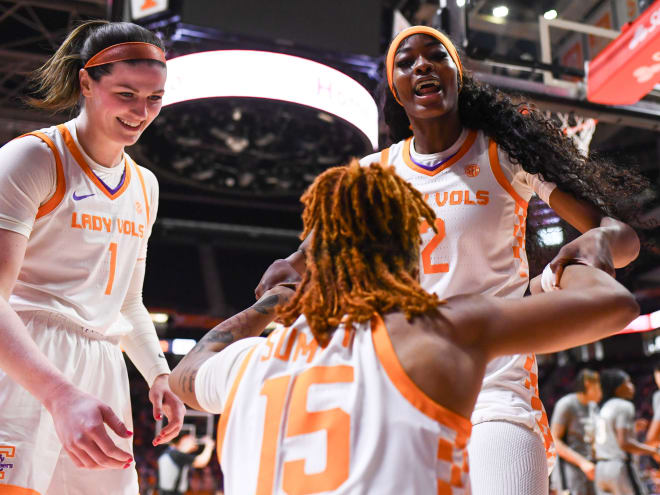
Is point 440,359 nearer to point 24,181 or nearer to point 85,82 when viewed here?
point 24,181

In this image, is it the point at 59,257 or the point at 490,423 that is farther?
the point at 59,257

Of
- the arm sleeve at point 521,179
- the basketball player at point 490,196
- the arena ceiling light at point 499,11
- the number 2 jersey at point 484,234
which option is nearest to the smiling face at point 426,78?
the basketball player at point 490,196

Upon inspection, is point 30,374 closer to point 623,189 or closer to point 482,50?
point 623,189

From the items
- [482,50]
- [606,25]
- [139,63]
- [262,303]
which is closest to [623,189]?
[262,303]

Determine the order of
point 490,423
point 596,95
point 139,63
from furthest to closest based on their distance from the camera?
point 596,95, point 139,63, point 490,423

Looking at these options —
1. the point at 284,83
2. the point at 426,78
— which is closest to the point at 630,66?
the point at 284,83

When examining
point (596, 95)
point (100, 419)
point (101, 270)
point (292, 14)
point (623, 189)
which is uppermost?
point (292, 14)

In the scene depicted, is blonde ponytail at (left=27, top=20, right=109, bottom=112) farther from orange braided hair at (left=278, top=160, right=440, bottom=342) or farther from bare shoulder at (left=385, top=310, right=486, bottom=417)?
bare shoulder at (left=385, top=310, right=486, bottom=417)

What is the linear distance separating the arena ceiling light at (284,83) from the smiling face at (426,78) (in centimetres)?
323

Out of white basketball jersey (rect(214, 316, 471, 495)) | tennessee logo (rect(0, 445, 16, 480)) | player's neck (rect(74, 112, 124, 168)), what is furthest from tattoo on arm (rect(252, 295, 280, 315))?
player's neck (rect(74, 112, 124, 168))

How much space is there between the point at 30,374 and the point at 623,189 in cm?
182

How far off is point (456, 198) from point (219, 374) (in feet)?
3.63

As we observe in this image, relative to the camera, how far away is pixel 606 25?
9273mm

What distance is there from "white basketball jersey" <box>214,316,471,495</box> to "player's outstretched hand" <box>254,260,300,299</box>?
0.53m
